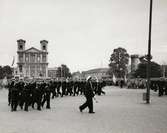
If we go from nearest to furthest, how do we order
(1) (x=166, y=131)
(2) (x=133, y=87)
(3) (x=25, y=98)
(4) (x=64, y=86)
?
(1) (x=166, y=131)
(3) (x=25, y=98)
(4) (x=64, y=86)
(2) (x=133, y=87)

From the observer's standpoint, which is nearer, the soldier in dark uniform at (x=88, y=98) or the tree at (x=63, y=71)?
the soldier in dark uniform at (x=88, y=98)

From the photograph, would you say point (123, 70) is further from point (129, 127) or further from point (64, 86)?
point (129, 127)

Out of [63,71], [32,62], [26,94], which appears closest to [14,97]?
[26,94]

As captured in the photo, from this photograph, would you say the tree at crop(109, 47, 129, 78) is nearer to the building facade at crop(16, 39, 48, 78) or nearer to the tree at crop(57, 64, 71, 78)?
the building facade at crop(16, 39, 48, 78)

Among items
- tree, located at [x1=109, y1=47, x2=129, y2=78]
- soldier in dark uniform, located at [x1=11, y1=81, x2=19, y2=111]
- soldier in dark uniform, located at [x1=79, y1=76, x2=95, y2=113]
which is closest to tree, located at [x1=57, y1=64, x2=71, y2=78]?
tree, located at [x1=109, y1=47, x2=129, y2=78]

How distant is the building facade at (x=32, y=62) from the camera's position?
14250 cm

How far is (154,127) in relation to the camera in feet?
33.7

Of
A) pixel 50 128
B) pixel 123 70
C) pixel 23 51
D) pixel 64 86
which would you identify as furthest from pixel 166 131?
pixel 23 51

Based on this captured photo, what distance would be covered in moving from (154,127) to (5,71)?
163386mm

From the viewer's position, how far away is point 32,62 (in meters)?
146

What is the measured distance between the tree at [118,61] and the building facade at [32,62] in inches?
2174

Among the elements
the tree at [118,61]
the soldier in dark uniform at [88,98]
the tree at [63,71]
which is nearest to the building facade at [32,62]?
the tree at [63,71]

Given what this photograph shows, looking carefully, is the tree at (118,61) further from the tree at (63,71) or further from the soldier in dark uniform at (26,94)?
the soldier in dark uniform at (26,94)

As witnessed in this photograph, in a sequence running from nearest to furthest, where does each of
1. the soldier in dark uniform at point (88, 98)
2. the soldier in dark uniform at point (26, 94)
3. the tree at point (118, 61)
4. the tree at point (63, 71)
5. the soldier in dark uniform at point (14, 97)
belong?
the soldier in dark uniform at point (88, 98) → the soldier in dark uniform at point (14, 97) → the soldier in dark uniform at point (26, 94) → the tree at point (118, 61) → the tree at point (63, 71)
